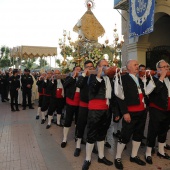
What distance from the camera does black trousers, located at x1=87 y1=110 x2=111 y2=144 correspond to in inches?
164

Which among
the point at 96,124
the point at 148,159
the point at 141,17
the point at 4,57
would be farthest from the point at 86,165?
the point at 4,57

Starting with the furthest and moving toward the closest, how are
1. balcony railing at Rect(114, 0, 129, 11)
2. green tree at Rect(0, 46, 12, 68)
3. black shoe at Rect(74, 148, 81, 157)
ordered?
green tree at Rect(0, 46, 12, 68), balcony railing at Rect(114, 0, 129, 11), black shoe at Rect(74, 148, 81, 157)

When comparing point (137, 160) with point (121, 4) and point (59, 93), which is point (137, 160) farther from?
point (121, 4)

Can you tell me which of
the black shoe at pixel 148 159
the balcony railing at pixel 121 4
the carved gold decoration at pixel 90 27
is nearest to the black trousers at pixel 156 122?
the black shoe at pixel 148 159

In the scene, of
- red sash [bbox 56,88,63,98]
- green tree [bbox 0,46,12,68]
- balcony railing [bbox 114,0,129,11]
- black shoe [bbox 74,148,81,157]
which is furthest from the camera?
green tree [bbox 0,46,12,68]

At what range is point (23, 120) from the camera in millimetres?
8750

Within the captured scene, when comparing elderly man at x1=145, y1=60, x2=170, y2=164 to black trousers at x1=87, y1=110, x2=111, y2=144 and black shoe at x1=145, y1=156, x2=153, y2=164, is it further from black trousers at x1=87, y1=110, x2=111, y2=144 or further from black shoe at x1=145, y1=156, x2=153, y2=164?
black trousers at x1=87, y1=110, x2=111, y2=144

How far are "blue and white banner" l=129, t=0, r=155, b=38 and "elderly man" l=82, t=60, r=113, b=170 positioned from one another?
21.7 ft

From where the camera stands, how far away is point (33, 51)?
14250 millimetres

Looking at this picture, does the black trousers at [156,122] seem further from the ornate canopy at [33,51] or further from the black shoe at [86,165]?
the ornate canopy at [33,51]

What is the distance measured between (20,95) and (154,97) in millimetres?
10037

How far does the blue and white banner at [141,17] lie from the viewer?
984 centimetres

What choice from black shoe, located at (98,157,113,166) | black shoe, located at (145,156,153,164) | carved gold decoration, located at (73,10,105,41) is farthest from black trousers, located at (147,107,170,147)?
carved gold decoration, located at (73,10,105,41)

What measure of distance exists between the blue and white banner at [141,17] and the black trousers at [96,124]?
6.85m
